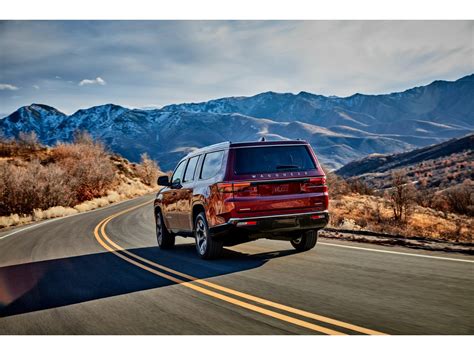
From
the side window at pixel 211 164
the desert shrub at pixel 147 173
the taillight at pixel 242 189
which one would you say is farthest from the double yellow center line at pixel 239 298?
the desert shrub at pixel 147 173

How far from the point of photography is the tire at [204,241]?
26.8 ft

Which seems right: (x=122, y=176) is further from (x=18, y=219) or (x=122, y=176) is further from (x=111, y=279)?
(x=111, y=279)

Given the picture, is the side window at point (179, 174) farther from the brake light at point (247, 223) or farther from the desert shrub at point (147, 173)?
the desert shrub at point (147, 173)

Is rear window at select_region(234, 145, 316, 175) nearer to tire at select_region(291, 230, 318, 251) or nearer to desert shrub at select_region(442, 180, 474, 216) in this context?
tire at select_region(291, 230, 318, 251)

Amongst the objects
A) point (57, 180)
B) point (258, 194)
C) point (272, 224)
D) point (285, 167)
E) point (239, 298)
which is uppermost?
point (57, 180)

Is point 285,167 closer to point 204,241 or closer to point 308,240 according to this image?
point 308,240

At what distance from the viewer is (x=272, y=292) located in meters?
5.71

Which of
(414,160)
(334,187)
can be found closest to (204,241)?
(334,187)

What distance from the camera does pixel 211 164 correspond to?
8477 millimetres

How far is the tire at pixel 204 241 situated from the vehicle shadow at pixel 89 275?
160mm

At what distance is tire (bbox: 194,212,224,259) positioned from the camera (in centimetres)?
816

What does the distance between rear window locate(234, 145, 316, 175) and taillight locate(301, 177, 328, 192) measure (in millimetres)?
258

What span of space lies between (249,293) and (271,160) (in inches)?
112

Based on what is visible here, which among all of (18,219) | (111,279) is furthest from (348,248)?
(18,219)
